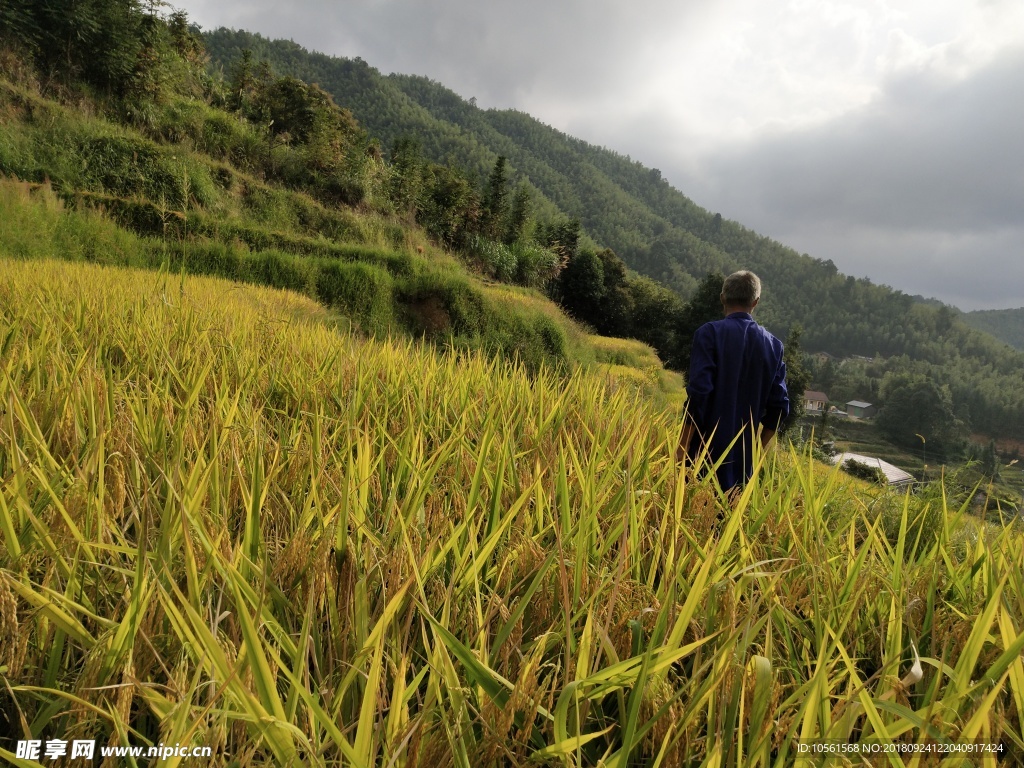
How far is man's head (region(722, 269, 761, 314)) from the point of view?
2.82m

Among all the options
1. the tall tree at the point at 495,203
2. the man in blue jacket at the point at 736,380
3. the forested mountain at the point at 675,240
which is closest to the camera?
the man in blue jacket at the point at 736,380

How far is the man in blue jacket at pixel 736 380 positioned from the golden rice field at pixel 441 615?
56.5 inches

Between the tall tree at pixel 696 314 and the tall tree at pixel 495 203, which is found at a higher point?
the tall tree at pixel 495 203

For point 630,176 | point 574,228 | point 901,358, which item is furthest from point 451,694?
point 630,176

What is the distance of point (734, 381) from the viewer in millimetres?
2705

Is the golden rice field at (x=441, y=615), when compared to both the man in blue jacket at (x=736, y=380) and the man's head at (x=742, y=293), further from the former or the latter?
the man's head at (x=742, y=293)

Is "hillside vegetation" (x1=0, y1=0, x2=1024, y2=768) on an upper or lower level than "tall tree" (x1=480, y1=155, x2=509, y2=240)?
lower

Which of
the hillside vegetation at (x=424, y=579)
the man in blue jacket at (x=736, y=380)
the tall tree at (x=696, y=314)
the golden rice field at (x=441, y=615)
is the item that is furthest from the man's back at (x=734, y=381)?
the tall tree at (x=696, y=314)

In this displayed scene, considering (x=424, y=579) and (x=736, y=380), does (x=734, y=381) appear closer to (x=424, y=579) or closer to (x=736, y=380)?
(x=736, y=380)

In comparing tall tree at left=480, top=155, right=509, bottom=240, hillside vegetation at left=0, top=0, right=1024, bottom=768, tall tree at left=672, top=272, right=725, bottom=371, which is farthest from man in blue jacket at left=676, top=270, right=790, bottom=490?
tall tree at left=672, top=272, right=725, bottom=371

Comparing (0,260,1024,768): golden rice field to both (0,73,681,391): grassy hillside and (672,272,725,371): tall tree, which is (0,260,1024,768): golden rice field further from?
(672,272,725,371): tall tree

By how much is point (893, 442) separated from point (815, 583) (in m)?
64.3

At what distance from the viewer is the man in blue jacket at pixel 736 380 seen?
270 centimetres

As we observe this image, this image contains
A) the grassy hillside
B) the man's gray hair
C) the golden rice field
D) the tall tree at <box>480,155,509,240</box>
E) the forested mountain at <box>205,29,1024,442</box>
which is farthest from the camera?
the forested mountain at <box>205,29,1024,442</box>
